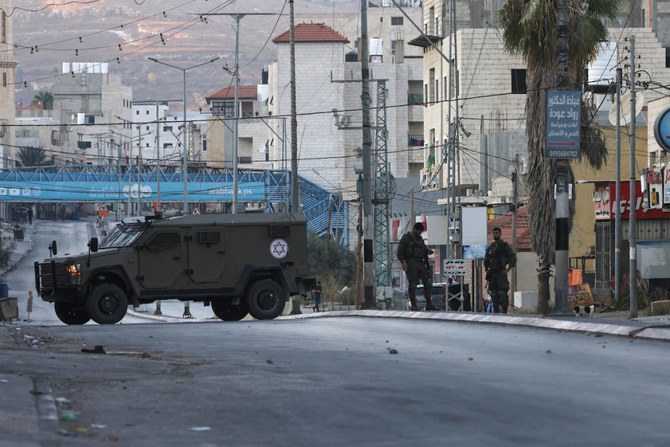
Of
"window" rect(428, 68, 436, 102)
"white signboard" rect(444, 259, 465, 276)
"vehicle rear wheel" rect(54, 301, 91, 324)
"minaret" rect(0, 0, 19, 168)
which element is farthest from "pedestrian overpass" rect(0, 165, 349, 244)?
"vehicle rear wheel" rect(54, 301, 91, 324)

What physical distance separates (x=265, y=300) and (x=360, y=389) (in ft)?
53.4

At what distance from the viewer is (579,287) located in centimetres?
4528

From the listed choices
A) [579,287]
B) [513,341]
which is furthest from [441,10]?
[513,341]

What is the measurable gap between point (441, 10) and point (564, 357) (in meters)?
69.8

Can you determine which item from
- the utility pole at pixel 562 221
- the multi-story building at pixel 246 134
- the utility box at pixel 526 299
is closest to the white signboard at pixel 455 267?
the utility box at pixel 526 299

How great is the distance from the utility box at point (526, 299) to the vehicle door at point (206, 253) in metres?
23.6

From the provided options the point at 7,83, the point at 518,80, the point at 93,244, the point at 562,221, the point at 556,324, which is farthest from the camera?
the point at 7,83

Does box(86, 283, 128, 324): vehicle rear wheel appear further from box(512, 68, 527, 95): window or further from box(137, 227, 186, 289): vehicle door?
box(512, 68, 527, 95): window

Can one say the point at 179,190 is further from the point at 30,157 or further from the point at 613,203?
the point at 613,203

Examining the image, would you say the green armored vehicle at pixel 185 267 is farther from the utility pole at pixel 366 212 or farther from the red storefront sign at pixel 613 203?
the red storefront sign at pixel 613 203

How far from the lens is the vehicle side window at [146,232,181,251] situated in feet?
86.2

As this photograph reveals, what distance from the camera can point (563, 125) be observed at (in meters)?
23.0

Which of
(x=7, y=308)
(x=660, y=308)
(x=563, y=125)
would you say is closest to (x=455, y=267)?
(x=660, y=308)

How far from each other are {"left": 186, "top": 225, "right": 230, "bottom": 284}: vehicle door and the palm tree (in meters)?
8.73
